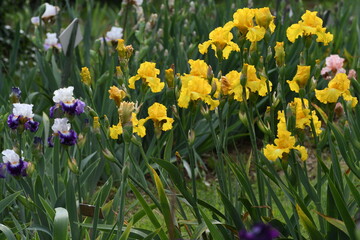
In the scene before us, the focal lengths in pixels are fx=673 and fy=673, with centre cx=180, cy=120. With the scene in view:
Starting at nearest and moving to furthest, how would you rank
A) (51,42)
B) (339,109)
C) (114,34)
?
(339,109)
(114,34)
(51,42)

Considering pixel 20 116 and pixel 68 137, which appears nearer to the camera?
pixel 68 137

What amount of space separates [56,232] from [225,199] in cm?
53

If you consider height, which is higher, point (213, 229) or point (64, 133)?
point (64, 133)

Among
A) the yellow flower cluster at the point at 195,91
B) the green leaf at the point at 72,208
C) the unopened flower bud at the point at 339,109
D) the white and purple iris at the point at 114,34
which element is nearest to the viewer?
the yellow flower cluster at the point at 195,91

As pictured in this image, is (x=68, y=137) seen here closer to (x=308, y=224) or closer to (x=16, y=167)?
(x=16, y=167)

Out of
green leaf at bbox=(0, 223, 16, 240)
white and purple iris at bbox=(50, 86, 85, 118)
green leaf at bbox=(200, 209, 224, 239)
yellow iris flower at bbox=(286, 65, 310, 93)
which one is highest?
yellow iris flower at bbox=(286, 65, 310, 93)

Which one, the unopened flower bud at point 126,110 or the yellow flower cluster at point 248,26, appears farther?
the yellow flower cluster at point 248,26

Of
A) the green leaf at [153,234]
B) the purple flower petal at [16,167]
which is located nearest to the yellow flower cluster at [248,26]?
the green leaf at [153,234]

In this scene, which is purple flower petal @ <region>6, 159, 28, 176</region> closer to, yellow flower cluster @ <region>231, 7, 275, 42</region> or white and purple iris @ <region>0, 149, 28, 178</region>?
white and purple iris @ <region>0, 149, 28, 178</region>

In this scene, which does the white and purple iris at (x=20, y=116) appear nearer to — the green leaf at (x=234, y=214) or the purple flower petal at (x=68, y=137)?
the purple flower petal at (x=68, y=137)

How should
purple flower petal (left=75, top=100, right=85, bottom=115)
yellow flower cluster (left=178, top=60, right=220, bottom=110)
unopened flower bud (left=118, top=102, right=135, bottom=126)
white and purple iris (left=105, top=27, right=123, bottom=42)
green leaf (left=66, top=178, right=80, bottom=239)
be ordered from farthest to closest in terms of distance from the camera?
white and purple iris (left=105, top=27, right=123, bottom=42)
green leaf (left=66, top=178, right=80, bottom=239)
purple flower petal (left=75, top=100, right=85, bottom=115)
yellow flower cluster (left=178, top=60, right=220, bottom=110)
unopened flower bud (left=118, top=102, right=135, bottom=126)

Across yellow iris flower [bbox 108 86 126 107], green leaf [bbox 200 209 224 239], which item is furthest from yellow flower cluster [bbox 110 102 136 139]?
green leaf [bbox 200 209 224 239]

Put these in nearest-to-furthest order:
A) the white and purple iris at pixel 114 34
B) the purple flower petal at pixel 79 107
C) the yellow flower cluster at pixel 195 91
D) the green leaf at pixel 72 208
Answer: the yellow flower cluster at pixel 195 91
the purple flower petal at pixel 79 107
the green leaf at pixel 72 208
the white and purple iris at pixel 114 34

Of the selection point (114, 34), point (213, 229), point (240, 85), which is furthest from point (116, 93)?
point (114, 34)
